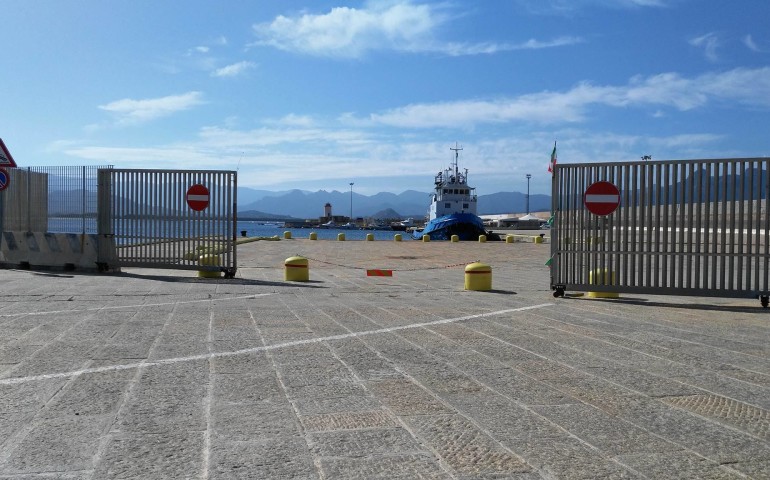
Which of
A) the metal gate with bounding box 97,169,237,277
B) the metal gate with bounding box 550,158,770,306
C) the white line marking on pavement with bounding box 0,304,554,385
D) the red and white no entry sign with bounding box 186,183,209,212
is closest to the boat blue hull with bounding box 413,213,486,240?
the metal gate with bounding box 97,169,237,277

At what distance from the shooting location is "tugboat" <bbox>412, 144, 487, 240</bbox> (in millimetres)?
62938

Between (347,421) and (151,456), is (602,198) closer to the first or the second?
(347,421)

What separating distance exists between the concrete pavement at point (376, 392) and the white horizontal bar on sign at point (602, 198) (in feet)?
8.98

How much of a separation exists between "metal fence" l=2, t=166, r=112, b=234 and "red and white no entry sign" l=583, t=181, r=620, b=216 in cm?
1168

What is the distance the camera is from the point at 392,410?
505 cm

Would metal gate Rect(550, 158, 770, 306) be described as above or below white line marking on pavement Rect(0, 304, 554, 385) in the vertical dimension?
above

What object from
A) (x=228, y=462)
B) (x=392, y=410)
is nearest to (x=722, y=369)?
(x=392, y=410)

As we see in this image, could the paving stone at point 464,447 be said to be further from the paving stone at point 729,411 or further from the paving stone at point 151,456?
Answer: the paving stone at point 729,411

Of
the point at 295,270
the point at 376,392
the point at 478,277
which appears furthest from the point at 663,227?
the point at 376,392

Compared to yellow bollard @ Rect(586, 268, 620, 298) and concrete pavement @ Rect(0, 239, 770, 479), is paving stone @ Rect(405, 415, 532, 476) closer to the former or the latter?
concrete pavement @ Rect(0, 239, 770, 479)

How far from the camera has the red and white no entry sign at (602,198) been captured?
13.2 meters

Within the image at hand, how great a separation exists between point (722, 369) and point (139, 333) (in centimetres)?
640

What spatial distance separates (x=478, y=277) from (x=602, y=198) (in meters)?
3.14

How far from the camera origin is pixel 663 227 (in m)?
12.9
